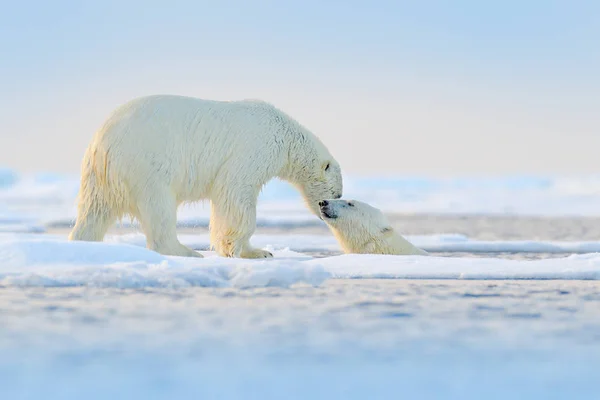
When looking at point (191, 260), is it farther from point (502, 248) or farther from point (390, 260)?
point (502, 248)

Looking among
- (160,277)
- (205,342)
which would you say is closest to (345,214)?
(160,277)

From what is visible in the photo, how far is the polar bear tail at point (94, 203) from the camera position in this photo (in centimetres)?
645

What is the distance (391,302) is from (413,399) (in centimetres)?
165

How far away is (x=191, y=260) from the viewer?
5.69 m

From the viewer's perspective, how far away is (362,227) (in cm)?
710

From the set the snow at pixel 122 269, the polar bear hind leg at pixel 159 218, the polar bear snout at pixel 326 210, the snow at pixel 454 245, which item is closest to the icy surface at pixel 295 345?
the snow at pixel 122 269

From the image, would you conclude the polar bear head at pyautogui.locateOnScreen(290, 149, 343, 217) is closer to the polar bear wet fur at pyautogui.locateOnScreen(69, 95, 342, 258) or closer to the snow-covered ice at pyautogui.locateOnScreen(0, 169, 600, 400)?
the polar bear wet fur at pyautogui.locateOnScreen(69, 95, 342, 258)

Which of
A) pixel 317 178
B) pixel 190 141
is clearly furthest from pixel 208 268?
pixel 317 178

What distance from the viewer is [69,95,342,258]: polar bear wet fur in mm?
6270

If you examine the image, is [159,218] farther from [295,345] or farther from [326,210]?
[295,345]

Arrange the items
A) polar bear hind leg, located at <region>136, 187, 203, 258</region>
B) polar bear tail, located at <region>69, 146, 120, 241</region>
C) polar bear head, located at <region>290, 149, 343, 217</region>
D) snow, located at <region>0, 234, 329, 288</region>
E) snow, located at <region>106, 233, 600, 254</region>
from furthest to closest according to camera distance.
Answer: snow, located at <region>106, 233, 600, 254</region>, polar bear head, located at <region>290, 149, 343, 217</region>, polar bear tail, located at <region>69, 146, 120, 241</region>, polar bear hind leg, located at <region>136, 187, 203, 258</region>, snow, located at <region>0, 234, 329, 288</region>

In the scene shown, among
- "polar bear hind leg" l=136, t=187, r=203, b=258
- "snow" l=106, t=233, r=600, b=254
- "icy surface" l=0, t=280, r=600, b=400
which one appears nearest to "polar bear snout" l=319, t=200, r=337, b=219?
"snow" l=106, t=233, r=600, b=254

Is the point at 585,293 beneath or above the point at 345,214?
beneath

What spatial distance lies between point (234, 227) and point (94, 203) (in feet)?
3.45
